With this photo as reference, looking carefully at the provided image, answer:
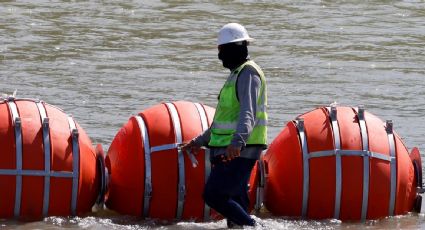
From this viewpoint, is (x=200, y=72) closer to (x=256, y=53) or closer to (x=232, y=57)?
(x=256, y=53)

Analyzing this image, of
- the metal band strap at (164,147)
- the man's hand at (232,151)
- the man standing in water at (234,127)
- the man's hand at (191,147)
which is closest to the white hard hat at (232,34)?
the man standing in water at (234,127)

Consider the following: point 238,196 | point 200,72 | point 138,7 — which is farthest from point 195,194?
point 138,7

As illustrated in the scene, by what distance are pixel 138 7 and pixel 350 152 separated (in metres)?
16.8

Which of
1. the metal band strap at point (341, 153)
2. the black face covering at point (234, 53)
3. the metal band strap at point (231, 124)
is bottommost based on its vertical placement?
the metal band strap at point (341, 153)

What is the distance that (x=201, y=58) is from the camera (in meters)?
20.3

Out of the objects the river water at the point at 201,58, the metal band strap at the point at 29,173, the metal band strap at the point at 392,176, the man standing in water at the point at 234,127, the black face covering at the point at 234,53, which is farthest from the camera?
the river water at the point at 201,58

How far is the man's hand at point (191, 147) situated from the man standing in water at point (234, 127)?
30 centimetres

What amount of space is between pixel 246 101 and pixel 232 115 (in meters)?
0.26

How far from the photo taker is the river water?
15750mm

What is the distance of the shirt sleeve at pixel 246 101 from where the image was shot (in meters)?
8.77

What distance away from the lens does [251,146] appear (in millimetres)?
9047

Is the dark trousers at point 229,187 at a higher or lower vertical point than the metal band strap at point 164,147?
lower

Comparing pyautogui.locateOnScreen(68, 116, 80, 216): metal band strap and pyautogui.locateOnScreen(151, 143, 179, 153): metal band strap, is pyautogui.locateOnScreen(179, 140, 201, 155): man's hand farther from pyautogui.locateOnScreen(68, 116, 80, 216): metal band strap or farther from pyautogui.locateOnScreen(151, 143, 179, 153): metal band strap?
pyautogui.locateOnScreen(68, 116, 80, 216): metal band strap

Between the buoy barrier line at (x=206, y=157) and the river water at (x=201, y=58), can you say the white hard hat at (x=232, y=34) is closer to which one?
the buoy barrier line at (x=206, y=157)
